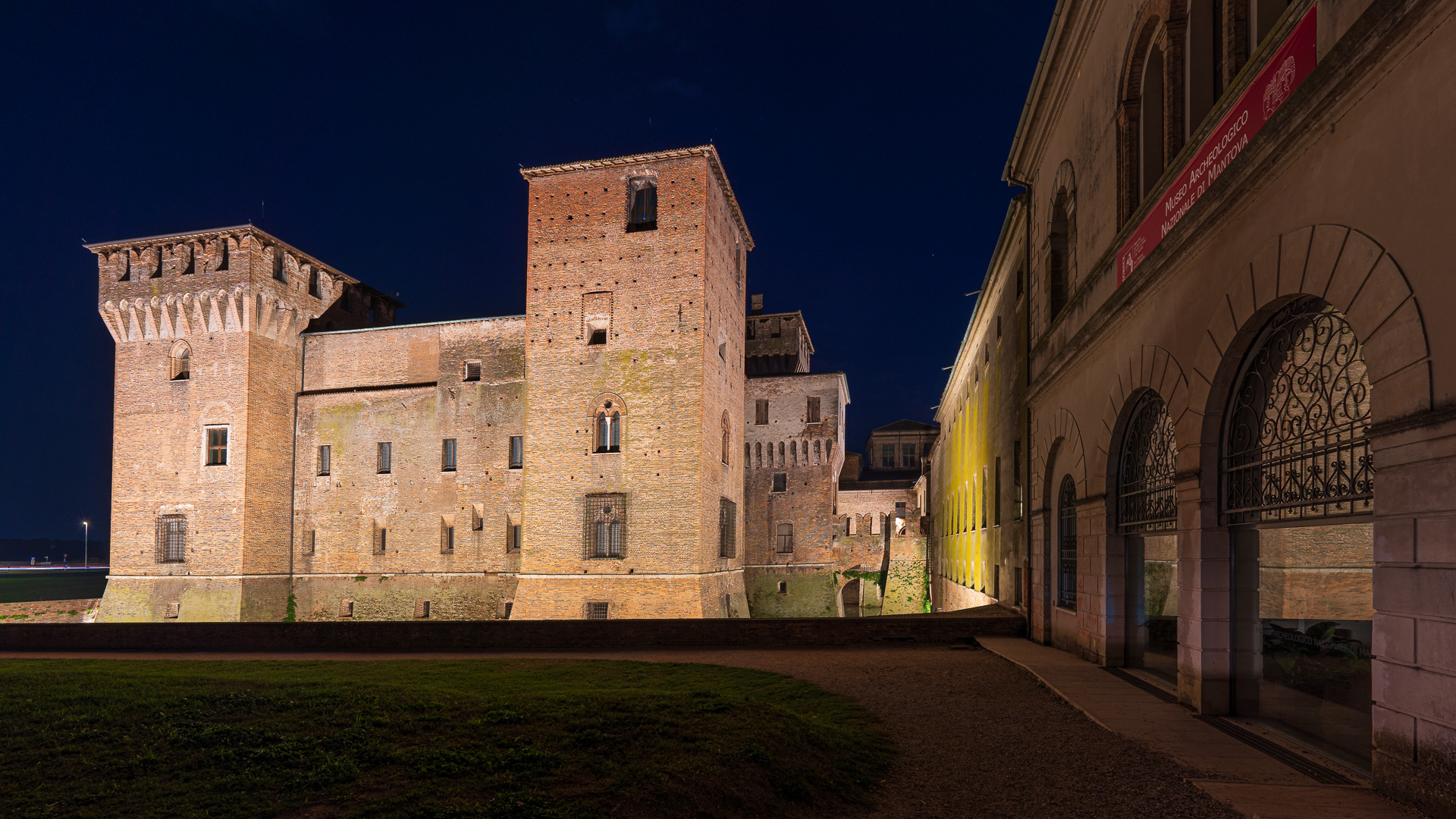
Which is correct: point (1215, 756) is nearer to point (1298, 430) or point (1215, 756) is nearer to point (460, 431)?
point (1298, 430)

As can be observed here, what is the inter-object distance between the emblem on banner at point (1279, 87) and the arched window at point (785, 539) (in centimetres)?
3100

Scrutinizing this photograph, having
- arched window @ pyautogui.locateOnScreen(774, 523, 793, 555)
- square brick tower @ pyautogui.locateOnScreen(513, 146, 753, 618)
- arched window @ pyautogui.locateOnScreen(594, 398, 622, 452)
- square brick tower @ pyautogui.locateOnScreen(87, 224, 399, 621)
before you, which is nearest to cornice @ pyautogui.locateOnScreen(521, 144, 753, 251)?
square brick tower @ pyautogui.locateOnScreen(513, 146, 753, 618)

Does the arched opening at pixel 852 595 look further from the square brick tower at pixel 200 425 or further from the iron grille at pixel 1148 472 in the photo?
the iron grille at pixel 1148 472

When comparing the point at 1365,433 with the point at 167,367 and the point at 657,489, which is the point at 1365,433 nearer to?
the point at 657,489

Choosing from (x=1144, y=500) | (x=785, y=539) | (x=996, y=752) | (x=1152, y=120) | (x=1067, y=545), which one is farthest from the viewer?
(x=785, y=539)

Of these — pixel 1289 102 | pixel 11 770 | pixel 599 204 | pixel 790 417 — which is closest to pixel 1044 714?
pixel 1289 102

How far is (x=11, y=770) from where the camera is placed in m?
5.71

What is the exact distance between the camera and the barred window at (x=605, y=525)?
26.0 metres

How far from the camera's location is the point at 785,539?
36.1m

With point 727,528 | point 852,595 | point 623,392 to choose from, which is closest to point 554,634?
point 623,392

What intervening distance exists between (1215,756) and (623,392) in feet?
71.4

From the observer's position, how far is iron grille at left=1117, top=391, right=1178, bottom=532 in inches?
339

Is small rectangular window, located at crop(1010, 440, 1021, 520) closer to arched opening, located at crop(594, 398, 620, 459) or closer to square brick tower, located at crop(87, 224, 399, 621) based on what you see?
arched opening, located at crop(594, 398, 620, 459)

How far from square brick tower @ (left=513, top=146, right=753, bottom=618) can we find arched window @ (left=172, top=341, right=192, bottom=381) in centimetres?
1397
